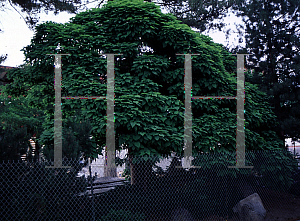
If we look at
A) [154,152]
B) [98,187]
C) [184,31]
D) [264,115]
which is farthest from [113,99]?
[264,115]

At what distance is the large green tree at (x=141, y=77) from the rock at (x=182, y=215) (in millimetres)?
1424

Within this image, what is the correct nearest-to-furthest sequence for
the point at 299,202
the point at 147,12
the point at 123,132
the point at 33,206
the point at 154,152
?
1. the point at 33,206
2. the point at 154,152
3. the point at 123,132
4. the point at 147,12
5. the point at 299,202

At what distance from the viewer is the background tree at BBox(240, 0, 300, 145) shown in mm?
9383

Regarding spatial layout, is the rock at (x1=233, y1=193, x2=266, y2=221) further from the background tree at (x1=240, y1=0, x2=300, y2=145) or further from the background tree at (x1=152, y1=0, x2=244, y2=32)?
the background tree at (x1=152, y1=0, x2=244, y2=32)

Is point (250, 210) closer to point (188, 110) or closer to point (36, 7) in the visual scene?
point (188, 110)

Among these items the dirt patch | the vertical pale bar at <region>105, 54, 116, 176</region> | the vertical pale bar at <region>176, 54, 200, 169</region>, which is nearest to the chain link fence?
the dirt patch

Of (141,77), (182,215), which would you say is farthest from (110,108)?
(182,215)

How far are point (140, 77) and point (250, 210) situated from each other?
15.1 ft

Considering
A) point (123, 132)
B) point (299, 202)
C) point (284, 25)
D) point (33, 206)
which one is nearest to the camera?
point (33, 206)

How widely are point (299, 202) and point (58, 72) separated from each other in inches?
344

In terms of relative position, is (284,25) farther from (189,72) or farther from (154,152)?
(154,152)

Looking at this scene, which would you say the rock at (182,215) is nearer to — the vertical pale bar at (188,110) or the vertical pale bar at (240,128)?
the vertical pale bar at (188,110)

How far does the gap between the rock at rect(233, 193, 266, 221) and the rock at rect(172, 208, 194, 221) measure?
1471 millimetres

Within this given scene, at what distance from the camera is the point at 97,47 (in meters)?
7.78
